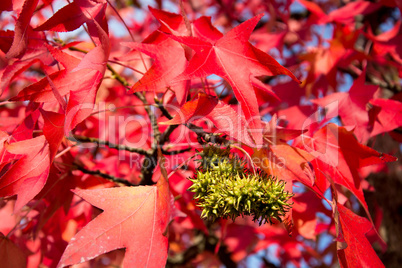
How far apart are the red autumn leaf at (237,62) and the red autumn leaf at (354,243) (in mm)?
399

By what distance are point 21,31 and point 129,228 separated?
59 cm

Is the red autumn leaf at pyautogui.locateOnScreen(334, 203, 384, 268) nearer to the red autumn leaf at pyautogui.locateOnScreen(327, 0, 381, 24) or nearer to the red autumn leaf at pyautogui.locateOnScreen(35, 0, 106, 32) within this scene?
the red autumn leaf at pyautogui.locateOnScreen(35, 0, 106, 32)

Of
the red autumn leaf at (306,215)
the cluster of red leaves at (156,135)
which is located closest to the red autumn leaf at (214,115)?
the cluster of red leaves at (156,135)

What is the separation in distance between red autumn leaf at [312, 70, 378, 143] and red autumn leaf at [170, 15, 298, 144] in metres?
0.50

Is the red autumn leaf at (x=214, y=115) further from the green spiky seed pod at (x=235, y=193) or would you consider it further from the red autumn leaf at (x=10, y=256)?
the red autumn leaf at (x=10, y=256)

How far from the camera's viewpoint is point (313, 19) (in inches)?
70.7

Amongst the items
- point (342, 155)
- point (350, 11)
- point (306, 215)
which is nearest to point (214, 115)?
point (342, 155)

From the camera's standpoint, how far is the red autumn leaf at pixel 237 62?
2.71 ft

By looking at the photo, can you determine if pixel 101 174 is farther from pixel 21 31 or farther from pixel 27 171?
pixel 21 31

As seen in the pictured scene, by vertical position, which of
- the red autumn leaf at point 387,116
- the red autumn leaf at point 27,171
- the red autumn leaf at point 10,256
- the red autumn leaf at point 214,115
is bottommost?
the red autumn leaf at point 10,256

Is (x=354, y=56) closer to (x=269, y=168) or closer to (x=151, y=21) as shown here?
(x=269, y=168)

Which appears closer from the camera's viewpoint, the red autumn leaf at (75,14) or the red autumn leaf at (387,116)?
the red autumn leaf at (75,14)

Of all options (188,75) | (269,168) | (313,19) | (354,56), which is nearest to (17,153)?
(188,75)

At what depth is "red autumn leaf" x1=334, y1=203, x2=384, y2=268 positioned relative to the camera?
0.87 metres
